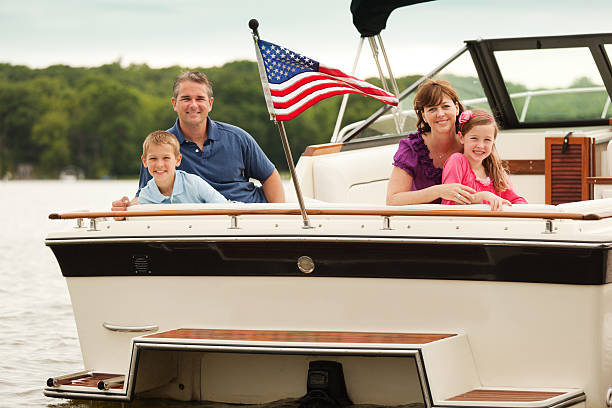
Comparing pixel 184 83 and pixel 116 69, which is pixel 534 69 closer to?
pixel 184 83

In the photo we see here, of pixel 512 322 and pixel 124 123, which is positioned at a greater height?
pixel 124 123

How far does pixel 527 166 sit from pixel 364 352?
3.43 meters

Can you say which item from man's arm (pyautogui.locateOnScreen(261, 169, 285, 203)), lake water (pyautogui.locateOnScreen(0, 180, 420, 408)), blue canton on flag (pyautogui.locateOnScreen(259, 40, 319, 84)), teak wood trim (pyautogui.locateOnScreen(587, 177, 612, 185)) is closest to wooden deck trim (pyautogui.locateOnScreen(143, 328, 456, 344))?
lake water (pyautogui.locateOnScreen(0, 180, 420, 408))

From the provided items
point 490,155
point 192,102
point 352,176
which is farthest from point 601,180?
point 192,102

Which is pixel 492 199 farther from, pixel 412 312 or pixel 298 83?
pixel 298 83

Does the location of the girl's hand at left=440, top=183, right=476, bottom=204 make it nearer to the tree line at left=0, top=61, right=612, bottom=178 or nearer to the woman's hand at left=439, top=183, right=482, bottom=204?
the woman's hand at left=439, top=183, right=482, bottom=204

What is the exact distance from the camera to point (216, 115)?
172 ft

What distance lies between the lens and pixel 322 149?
20.8 ft

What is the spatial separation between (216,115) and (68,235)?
48.1m

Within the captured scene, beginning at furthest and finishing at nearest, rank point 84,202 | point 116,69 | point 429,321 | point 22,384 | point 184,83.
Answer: point 116,69 < point 84,202 < point 22,384 < point 184,83 < point 429,321

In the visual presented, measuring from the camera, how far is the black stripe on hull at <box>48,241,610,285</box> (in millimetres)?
3812

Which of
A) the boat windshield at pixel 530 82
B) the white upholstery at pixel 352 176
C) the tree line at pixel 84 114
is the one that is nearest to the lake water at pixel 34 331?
the white upholstery at pixel 352 176

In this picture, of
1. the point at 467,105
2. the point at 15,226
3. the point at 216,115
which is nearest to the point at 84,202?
the point at 15,226

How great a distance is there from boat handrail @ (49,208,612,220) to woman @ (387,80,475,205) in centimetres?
61
